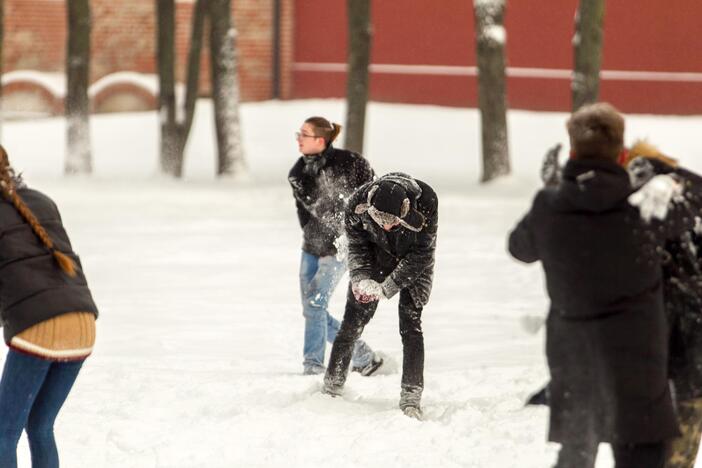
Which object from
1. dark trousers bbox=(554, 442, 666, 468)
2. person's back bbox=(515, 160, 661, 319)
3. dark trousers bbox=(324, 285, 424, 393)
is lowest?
dark trousers bbox=(324, 285, 424, 393)

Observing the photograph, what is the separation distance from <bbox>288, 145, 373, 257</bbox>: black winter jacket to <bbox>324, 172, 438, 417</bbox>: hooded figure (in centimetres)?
88

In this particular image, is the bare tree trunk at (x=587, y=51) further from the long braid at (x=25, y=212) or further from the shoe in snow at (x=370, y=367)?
the long braid at (x=25, y=212)

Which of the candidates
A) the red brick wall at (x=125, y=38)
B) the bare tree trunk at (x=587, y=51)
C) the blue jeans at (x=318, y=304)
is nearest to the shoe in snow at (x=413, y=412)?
the blue jeans at (x=318, y=304)

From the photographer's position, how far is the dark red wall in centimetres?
2336

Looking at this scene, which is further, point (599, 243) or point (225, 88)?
point (225, 88)

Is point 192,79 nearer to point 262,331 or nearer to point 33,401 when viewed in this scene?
point 262,331

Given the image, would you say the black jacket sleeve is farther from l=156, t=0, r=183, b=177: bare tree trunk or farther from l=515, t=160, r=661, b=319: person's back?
l=156, t=0, r=183, b=177: bare tree trunk

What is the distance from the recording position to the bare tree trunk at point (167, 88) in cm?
2023

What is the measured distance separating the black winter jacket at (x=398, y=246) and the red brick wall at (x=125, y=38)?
20789 millimetres

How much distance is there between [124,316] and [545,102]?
15.4 metres

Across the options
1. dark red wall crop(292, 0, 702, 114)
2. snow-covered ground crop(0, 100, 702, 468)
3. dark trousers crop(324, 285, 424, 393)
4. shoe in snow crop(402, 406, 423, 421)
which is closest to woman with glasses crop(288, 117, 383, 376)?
snow-covered ground crop(0, 100, 702, 468)

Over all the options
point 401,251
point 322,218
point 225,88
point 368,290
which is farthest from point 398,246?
point 225,88

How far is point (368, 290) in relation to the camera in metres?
6.98

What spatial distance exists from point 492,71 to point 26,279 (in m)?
14.8
